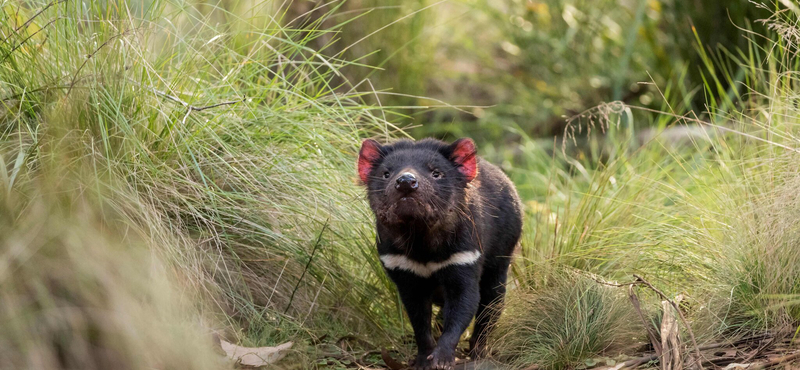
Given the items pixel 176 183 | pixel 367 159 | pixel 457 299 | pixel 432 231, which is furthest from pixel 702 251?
pixel 176 183

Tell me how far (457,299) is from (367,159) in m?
0.72

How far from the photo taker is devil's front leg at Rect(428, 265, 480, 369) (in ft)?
10.3

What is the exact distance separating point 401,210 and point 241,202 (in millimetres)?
881

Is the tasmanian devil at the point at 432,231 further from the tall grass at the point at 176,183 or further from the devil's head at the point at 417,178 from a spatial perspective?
the tall grass at the point at 176,183

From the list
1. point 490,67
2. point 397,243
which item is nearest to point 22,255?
point 397,243

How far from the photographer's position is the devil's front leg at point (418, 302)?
3.23 metres

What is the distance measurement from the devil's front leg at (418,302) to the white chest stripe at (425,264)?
0.03 meters

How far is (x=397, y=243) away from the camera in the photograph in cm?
313

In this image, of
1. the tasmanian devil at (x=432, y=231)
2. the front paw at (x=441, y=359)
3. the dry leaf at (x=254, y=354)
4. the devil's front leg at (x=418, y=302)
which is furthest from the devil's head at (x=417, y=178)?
the dry leaf at (x=254, y=354)

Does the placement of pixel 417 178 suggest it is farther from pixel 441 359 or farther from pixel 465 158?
pixel 441 359

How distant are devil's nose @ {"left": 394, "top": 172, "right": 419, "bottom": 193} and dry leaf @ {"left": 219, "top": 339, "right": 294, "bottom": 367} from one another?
2.56 ft

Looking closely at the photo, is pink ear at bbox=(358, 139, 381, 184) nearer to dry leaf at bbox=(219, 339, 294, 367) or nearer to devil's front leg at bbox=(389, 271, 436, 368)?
devil's front leg at bbox=(389, 271, 436, 368)

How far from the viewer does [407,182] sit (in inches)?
113

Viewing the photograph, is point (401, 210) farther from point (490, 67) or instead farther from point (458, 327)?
point (490, 67)
